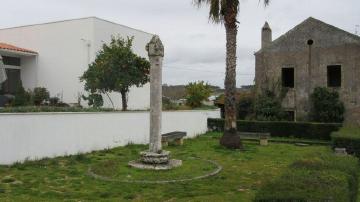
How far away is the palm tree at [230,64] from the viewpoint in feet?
58.7

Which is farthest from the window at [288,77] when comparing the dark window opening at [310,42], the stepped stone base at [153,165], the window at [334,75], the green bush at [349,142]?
the stepped stone base at [153,165]

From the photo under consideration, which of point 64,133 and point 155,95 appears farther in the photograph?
point 64,133

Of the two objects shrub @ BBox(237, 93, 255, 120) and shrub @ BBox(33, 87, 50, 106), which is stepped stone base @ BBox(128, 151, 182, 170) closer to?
shrub @ BBox(33, 87, 50, 106)

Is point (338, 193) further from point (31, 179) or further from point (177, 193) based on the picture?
point (31, 179)

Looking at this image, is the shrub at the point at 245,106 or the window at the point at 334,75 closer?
the window at the point at 334,75

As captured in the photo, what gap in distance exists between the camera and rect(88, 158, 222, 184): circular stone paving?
34.2 ft

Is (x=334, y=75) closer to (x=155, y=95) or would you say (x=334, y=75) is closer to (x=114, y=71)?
(x=114, y=71)

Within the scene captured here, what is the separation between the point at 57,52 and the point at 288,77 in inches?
613

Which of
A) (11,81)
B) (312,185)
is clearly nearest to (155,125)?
(312,185)

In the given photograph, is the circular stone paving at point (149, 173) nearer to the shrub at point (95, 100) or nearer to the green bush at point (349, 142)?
the green bush at point (349, 142)

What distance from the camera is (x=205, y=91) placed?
3234cm

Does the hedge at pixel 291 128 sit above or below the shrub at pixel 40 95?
below

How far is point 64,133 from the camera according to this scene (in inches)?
538

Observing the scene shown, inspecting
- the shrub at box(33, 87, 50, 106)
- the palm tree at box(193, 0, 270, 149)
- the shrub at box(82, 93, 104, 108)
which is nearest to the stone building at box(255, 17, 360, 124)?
the palm tree at box(193, 0, 270, 149)
